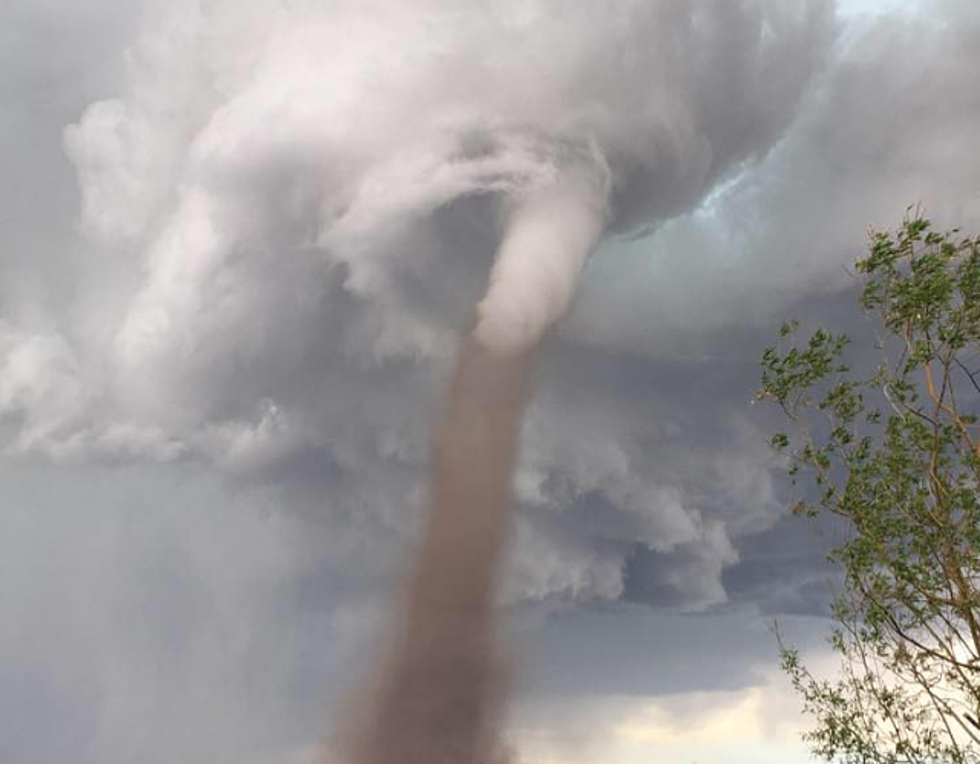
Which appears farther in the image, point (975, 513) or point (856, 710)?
point (856, 710)

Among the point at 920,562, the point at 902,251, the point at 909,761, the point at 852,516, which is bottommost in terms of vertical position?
the point at 909,761

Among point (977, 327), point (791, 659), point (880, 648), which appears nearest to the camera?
point (977, 327)

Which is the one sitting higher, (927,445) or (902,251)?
(902,251)

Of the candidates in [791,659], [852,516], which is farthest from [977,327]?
[791,659]

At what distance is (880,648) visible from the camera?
2834 centimetres

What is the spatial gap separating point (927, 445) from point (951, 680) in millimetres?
6518

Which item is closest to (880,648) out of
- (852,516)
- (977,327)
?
(852,516)

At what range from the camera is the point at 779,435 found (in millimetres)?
28797

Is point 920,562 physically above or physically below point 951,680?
above

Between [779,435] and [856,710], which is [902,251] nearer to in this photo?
[779,435]

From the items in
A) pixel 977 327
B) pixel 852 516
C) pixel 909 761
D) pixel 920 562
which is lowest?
pixel 909 761

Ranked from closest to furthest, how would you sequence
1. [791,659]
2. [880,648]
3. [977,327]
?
[977,327] < [880,648] < [791,659]

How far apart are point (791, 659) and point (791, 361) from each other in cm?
959

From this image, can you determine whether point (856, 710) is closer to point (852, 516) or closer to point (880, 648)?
point (880, 648)
